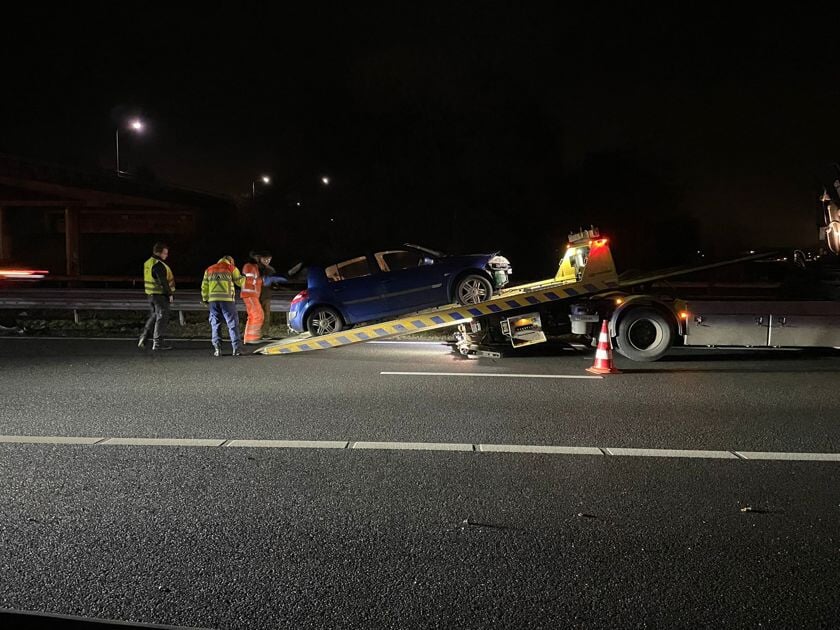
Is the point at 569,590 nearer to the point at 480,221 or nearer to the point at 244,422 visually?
the point at 244,422

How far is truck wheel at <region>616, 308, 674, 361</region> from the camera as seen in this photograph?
10237mm

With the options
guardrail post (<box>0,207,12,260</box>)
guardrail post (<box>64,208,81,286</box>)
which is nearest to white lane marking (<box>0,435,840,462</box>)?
guardrail post (<box>64,208,81,286</box>)

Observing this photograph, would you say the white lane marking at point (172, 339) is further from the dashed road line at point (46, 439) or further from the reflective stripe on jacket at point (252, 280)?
the dashed road line at point (46, 439)

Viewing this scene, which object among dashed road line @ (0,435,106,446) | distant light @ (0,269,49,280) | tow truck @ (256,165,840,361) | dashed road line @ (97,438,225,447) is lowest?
dashed road line @ (97,438,225,447)

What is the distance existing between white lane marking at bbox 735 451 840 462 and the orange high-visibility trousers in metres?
9.09

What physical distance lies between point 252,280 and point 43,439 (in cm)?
642

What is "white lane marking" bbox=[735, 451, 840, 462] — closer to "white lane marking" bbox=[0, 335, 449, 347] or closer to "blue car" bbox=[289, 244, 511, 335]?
"blue car" bbox=[289, 244, 511, 335]

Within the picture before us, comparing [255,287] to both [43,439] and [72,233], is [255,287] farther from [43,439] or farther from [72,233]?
[72,233]

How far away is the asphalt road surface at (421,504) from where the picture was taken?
3.09 m

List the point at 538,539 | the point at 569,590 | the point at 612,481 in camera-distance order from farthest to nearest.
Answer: the point at 612,481, the point at 538,539, the point at 569,590

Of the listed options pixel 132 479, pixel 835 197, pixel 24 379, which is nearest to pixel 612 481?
pixel 132 479

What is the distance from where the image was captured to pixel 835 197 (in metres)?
10.6

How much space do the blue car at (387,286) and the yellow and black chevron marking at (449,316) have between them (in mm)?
1199

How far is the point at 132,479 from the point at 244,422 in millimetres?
1748
